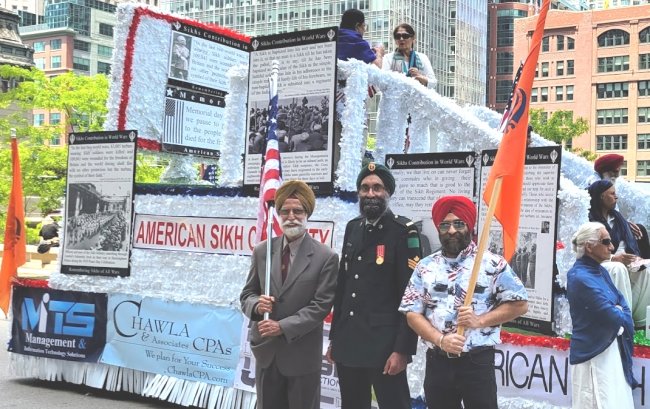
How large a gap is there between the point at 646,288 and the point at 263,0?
82.4 meters

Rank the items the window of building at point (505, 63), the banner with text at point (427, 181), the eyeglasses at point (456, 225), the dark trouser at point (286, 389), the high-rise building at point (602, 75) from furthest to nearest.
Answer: the window of building at point (505, 63) → the high-rise building at point (602, 75) → the banner with text at point (427, 181) → the dark trouser at point (286, 389) → the eyeglasses at point (456, 225)

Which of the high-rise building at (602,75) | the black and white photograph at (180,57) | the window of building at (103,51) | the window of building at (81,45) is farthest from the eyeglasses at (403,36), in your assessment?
the window of building at (103,51)

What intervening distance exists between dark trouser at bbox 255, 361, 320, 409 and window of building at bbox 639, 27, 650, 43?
93576mm

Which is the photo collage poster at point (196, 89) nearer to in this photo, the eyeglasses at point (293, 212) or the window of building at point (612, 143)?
the eyeglasses at point (293, 212)

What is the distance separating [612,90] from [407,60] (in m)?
89.5

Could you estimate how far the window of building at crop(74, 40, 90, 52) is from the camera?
108 meters

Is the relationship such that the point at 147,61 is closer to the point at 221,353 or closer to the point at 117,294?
the point at 117,294

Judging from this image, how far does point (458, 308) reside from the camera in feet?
13.4

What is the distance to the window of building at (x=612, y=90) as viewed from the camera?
90875 mm

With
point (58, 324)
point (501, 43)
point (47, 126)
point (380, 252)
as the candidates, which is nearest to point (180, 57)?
point (58, 324)

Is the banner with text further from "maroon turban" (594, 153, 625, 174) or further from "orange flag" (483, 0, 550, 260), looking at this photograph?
"orange flag" (483, 0, 550, 260)

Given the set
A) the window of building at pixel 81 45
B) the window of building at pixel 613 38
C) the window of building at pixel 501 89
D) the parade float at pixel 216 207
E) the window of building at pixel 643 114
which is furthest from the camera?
the window of building at pixel 501 89

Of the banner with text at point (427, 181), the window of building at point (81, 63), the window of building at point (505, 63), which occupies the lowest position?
the banner with text at point (427, 181)

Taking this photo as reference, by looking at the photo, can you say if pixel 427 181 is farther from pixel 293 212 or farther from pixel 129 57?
pixel 129 57
